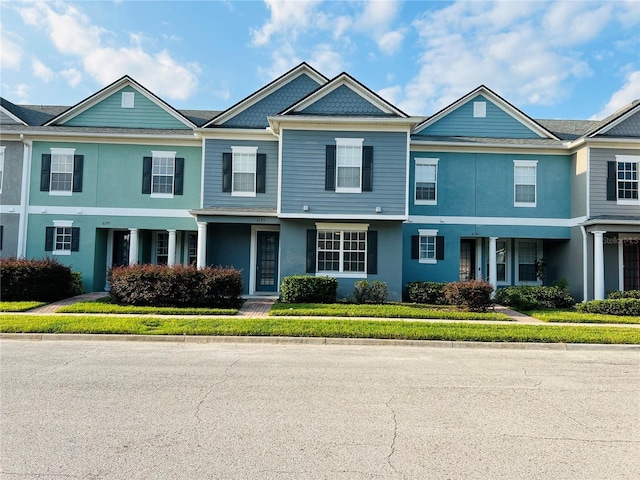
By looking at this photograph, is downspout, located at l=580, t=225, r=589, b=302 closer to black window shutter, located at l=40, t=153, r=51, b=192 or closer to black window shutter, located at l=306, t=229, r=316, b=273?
black window shutter, located at l=306, t=229, r=316, b=273

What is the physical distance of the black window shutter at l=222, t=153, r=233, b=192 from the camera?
1770 cm

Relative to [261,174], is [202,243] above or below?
below

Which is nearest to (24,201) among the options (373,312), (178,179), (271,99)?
(178,179)

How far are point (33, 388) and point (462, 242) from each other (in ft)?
58.0

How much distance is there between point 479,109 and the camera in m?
19.4

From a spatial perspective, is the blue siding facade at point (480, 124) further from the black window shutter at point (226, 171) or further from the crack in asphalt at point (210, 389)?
the crack in asphalt at point (210, 389)

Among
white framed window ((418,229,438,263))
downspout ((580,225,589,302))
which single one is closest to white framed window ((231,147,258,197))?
white framed window ((418,229,438,263))

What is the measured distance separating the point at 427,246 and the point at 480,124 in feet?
19.6

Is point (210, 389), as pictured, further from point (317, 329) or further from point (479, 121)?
point (479, 121)

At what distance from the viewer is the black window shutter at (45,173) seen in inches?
721

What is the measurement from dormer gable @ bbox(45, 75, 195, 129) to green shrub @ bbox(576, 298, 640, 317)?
17325 millimetres

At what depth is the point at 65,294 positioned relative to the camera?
16.3 metres

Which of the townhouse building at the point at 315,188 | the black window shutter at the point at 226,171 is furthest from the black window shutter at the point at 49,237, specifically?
the black window shutter at the point at 226,171

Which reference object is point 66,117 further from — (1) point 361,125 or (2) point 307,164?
(1) point 361,125
